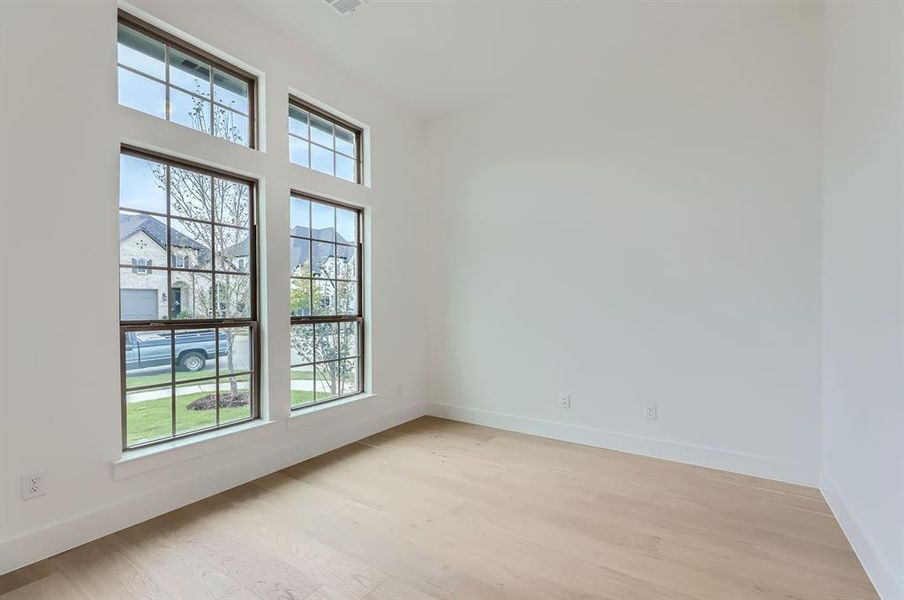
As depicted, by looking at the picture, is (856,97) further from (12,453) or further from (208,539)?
(12,453)

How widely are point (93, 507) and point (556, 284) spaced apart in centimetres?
345

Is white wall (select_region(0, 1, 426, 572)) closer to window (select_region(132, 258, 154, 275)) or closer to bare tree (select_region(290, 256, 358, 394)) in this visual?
window (select_region(132, 258, 154, 275))

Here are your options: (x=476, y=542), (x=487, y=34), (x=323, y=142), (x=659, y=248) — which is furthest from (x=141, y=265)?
(x=659, y=248)

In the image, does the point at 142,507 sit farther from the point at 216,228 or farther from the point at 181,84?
the point at 181,84

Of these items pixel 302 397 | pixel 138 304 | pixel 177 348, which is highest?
pixel 138 304

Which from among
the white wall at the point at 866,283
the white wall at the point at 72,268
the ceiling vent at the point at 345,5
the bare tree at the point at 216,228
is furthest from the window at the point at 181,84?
the white wall at the point at 866,283

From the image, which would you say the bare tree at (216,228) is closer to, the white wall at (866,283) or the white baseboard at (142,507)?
the white baseboard at (142,507)

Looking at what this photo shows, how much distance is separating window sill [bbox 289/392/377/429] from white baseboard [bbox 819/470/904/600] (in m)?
3.29

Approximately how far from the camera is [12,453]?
6.37ft

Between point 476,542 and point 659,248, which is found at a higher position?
point 659,248

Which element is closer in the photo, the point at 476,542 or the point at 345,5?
the point at 476,542

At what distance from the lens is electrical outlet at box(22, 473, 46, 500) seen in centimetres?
198

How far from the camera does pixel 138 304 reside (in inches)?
97.5

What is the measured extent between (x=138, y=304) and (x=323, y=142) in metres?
1.93
